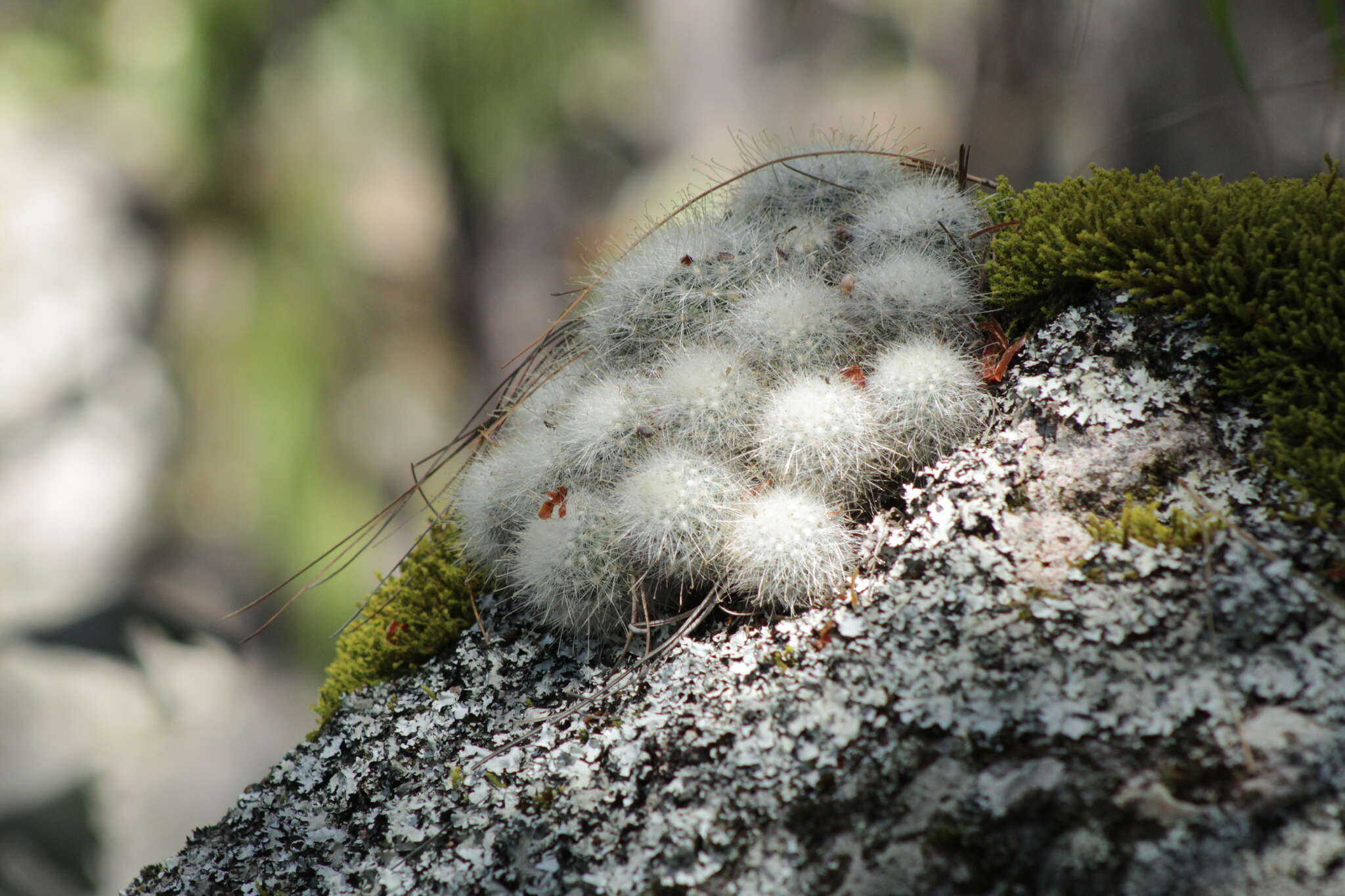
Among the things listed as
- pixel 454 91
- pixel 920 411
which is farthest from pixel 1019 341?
pixel 454 91

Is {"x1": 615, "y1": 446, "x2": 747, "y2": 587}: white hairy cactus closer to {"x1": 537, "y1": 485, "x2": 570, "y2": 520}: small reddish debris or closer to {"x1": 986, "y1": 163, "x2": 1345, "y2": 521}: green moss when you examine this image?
{"x1": 537, "y1": 485, "x2": 570, "y2": 520}: small reddish debris

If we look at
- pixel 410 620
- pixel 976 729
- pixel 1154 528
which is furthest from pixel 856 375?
pixel 410 620

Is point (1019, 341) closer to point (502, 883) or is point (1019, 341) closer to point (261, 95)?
point (502, 883)

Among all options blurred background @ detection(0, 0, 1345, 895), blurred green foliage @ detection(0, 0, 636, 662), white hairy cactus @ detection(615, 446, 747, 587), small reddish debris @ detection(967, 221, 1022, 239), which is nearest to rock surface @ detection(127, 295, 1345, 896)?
white hairy cactus @ detection(615, 446, 747, 587)

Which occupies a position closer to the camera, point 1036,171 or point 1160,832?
point 1160,832

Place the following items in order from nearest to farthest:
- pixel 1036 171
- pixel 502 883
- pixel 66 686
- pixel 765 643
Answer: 1. pixel 502 883
2. pixel 765 643
3. pixel 66 686
4. pixel 1036 171

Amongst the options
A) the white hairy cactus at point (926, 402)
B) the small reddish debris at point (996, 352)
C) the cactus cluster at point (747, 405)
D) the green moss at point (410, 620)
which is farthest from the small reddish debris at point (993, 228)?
the green moss at point (410, 620)

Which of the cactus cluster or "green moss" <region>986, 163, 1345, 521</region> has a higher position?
the cactus cluster
